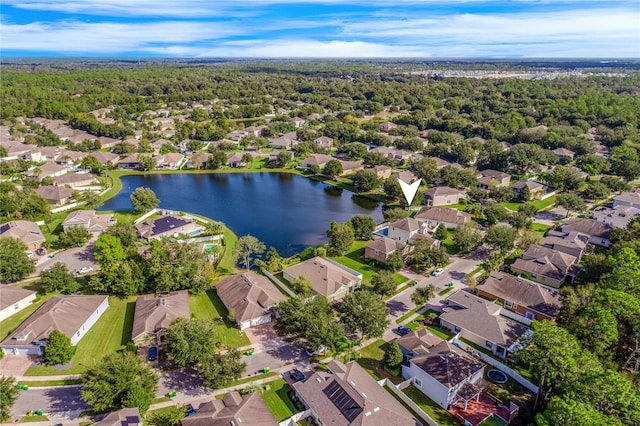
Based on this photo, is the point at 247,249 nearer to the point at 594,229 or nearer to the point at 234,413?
the point at 234,413

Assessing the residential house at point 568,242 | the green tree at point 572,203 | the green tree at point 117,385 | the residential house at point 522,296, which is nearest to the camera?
the green tree at point 117,385

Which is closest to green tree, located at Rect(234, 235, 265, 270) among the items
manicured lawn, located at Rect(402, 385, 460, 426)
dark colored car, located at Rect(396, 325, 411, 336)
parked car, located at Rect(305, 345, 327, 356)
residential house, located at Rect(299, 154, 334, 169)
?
parked car, located at Rect(305, 345, 327, 356)

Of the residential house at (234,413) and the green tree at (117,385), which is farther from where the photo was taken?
the green tree at (117,385)

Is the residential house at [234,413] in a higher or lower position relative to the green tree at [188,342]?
lower

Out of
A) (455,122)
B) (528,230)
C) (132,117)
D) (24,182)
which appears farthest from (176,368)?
(132,117)

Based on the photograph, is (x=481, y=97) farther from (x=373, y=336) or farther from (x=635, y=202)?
(x=373, y=336)

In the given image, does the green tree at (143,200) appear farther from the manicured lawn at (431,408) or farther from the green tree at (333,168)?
the manicured lawn at (431,408)

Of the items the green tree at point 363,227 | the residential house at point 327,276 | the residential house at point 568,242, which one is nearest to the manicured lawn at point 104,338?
the residential house at point 327,276
